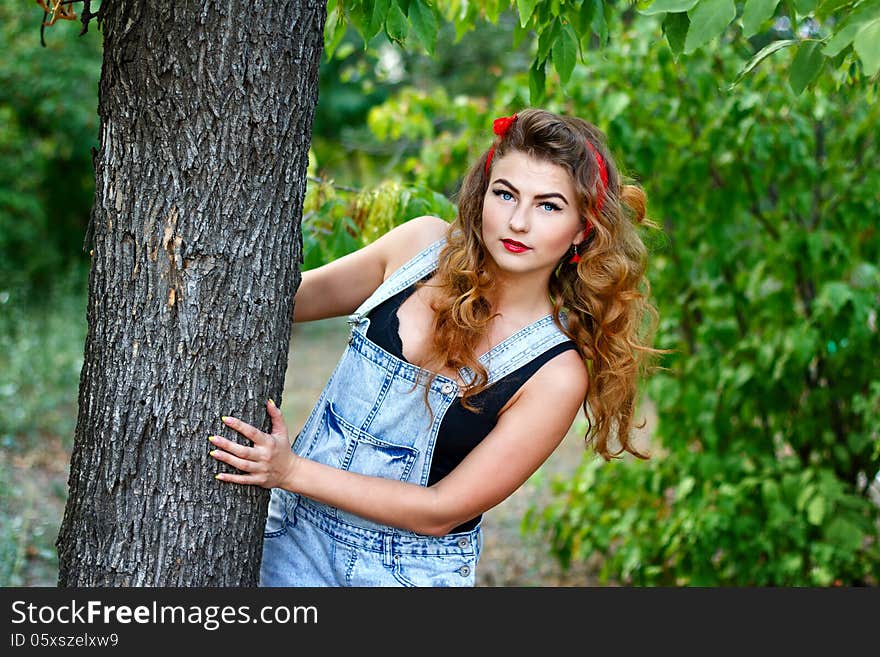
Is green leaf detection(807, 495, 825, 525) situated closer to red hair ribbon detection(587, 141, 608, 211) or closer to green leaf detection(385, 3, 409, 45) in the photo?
red hair ribbon detection(587, 141, 608, 211)

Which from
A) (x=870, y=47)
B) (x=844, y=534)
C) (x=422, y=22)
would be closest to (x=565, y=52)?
(x=422, y=22)

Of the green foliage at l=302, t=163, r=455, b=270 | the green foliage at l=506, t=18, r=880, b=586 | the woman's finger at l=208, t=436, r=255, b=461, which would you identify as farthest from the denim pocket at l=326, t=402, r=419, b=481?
the green foliage at l=506, t=18, r=880, b=586

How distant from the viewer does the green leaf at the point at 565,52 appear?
2123mm

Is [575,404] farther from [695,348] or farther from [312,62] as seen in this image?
[695,348]

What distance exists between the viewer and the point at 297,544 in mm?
2047

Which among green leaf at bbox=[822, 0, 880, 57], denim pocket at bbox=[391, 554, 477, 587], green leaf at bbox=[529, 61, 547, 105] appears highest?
green leaf at bbox=[529, 61, 547, 105]

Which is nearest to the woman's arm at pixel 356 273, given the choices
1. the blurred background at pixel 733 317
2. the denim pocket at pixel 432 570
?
the denim pocket at pixel 432 570

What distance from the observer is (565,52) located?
2.14 m

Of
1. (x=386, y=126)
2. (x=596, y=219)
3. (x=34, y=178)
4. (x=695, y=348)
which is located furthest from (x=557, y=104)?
(x=34, y=178)

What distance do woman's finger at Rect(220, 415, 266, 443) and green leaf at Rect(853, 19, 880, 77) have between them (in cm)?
115

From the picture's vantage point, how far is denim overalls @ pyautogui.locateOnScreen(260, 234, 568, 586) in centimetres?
194

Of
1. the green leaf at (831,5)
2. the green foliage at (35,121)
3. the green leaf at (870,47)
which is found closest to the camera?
the green leaf at (870,47)

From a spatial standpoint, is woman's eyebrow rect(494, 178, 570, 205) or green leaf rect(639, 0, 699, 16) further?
woman's eyebrow rect(494, 178, 570, 205)

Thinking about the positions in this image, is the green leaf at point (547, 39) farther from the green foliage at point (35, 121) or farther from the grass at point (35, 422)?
the green foliage at point (35, 121)
